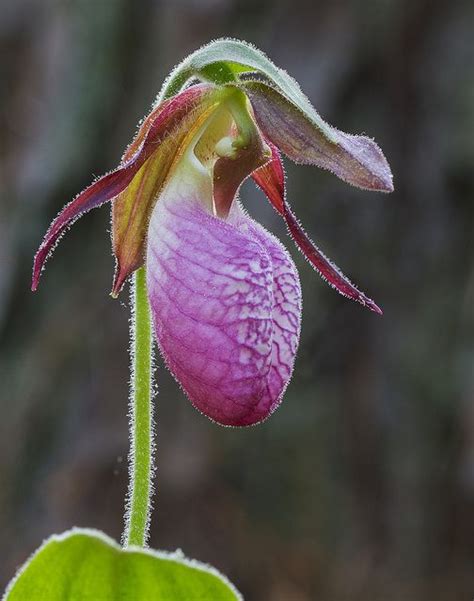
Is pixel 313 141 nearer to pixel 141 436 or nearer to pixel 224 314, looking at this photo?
pixel 224 314

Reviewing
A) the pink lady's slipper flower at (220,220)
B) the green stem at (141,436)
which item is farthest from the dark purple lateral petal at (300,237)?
the green stem at (141,436)

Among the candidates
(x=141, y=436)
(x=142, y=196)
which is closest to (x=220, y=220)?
(x=142, y=196)

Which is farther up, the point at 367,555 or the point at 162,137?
the point at 162,137

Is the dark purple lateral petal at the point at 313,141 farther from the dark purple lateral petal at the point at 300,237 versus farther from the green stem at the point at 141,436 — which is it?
the green stem at the point at 141,436

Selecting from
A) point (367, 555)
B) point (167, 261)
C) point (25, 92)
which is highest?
point (25, 92)

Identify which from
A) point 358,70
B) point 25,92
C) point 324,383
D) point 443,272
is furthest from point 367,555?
point 25,92

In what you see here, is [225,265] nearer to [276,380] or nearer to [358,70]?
[276,380]
